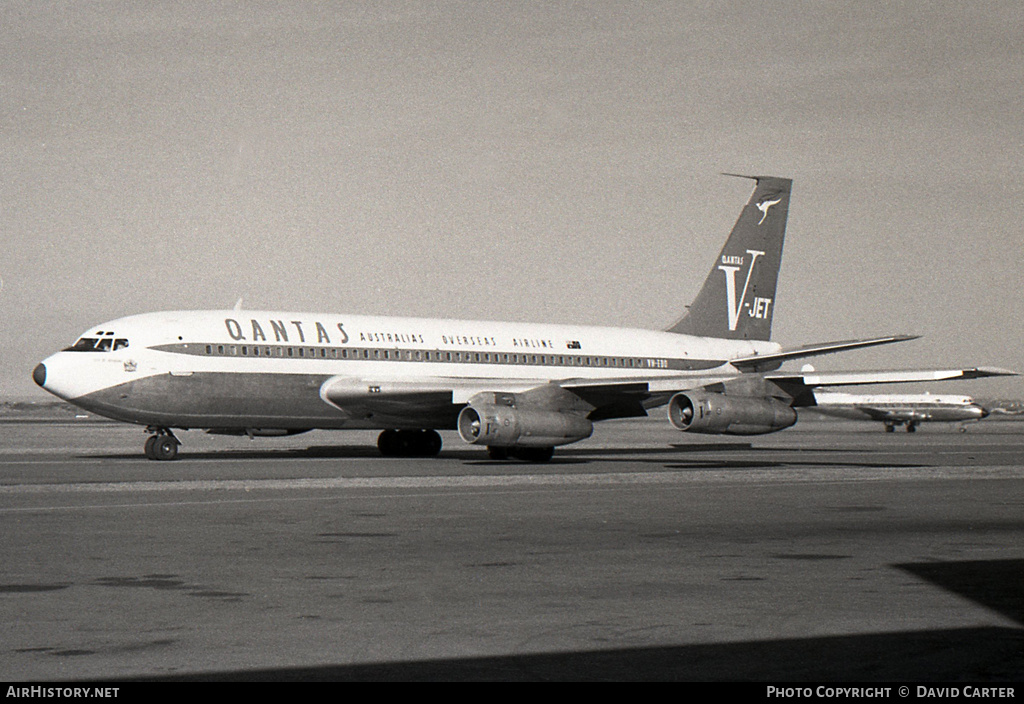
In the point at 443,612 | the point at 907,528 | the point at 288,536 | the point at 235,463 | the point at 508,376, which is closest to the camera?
the point at 443,612

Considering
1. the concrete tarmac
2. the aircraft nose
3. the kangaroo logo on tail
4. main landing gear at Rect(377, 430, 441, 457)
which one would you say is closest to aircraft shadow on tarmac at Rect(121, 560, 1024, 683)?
the concrete tarmac

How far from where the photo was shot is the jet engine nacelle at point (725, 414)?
31.6 m

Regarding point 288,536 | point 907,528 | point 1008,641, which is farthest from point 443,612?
point 907,528

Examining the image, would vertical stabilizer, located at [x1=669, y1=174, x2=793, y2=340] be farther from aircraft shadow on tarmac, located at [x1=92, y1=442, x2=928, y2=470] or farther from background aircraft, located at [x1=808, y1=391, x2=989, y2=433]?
background aircraft, located at [x1=808, y1=391, x2=989, y2=433]

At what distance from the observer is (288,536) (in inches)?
574

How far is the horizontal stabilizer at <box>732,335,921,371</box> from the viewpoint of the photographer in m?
35.6

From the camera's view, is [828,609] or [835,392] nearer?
[828,609]

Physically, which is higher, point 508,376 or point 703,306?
point 703,306

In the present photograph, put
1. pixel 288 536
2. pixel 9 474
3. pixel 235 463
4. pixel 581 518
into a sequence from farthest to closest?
pixel 235 463
pixel 9 474
pixel 581 518
pixel 288 536

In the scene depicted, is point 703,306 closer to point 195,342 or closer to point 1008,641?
point 195,342

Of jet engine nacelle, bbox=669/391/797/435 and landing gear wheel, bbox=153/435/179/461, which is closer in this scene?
jet engine nacelle, bbox=669/391/797/435

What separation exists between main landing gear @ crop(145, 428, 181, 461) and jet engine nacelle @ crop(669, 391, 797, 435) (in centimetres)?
1422

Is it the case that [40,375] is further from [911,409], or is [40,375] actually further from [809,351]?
[911,409]

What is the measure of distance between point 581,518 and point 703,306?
1178 inches
